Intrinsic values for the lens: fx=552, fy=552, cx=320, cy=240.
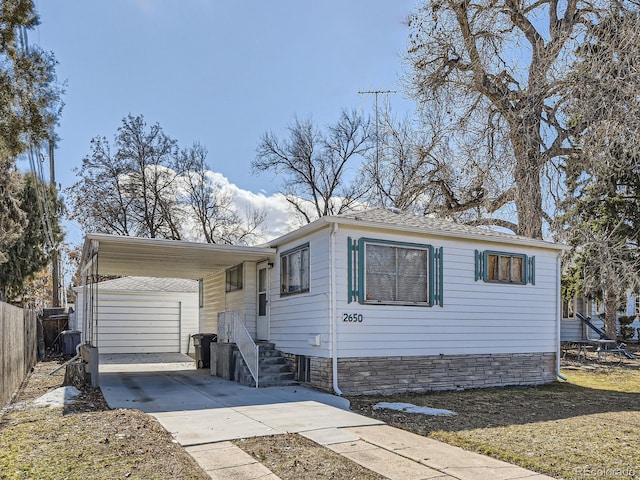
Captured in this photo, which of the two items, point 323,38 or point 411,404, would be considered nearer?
point 411,404

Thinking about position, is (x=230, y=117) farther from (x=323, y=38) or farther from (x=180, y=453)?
(x=180, y=453)

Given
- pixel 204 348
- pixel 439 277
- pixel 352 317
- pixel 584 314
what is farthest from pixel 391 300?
pixel 584 314

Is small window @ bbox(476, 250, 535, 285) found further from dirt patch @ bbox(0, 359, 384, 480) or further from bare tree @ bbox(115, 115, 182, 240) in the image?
bare tree @ bbox(115, 115, 182, 240)

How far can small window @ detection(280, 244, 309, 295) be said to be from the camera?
11.1m

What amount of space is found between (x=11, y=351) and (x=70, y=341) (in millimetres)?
9248

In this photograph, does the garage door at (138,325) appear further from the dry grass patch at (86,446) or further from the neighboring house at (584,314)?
the neighboring house at (584,314)

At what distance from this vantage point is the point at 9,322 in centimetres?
884

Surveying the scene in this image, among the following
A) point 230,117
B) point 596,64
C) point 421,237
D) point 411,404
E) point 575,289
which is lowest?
point 411,404

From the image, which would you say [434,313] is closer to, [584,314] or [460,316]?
[460,316]

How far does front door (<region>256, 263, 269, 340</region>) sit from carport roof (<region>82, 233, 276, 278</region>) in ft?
1.20

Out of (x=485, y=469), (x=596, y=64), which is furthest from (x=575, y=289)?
(x=485, y=469)

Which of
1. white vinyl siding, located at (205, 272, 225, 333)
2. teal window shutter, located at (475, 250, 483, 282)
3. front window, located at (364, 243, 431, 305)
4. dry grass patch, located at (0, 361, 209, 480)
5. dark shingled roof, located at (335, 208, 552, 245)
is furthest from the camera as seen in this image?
white vinyl siding, located at (205, 272, 225, 333)

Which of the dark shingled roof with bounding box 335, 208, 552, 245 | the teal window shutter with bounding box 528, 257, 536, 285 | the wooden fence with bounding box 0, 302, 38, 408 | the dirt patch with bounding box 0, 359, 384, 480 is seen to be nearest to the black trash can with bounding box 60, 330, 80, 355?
the wooden fence with bounding box 0, 302, 38, 408

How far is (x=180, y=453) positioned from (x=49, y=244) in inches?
789
